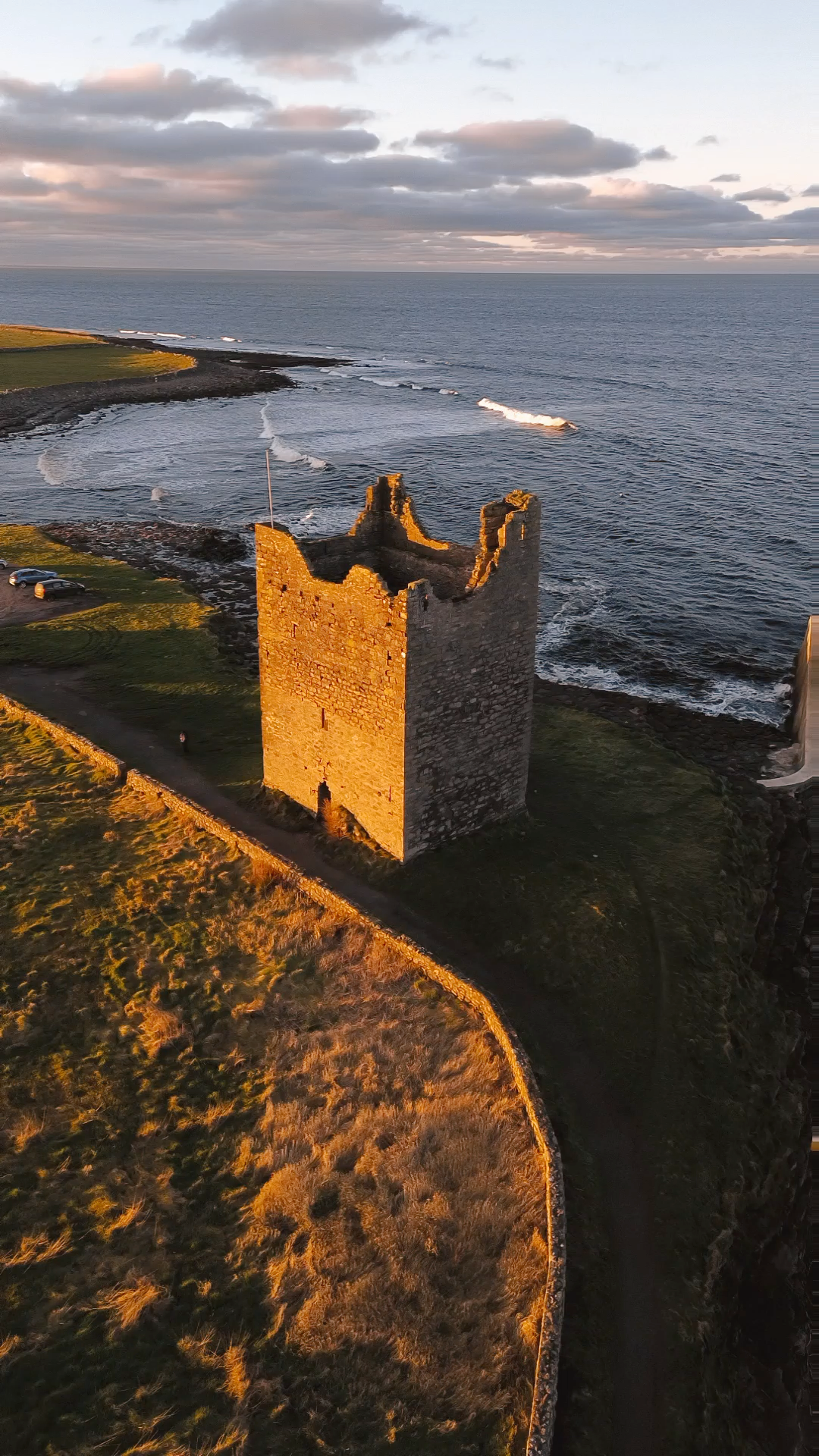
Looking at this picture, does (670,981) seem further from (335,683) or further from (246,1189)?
(335,683)

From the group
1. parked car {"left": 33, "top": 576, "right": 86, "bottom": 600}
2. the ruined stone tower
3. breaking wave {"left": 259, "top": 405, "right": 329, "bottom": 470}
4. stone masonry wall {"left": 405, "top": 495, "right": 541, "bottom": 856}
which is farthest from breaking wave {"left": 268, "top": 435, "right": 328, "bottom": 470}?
stone masonry wall {"left": 405, "top": 495, "right": 541, "bottom": 856}

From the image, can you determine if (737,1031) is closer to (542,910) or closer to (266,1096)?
(542,910)

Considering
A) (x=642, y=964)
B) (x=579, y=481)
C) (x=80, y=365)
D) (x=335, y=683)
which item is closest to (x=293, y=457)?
(x=579, y=481)

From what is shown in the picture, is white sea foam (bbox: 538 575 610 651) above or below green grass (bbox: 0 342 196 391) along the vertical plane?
below

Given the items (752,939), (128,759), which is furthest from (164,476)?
(752,939)

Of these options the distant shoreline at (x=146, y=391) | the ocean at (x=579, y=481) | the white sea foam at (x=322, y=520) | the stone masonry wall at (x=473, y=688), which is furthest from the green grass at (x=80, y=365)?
the stone masonry wall at (x=473, y=688)

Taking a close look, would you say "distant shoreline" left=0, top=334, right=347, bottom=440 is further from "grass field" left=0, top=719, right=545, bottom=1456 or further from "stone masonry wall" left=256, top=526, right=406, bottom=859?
"grass field" left=0, top=719, right=545, bottom=1456
